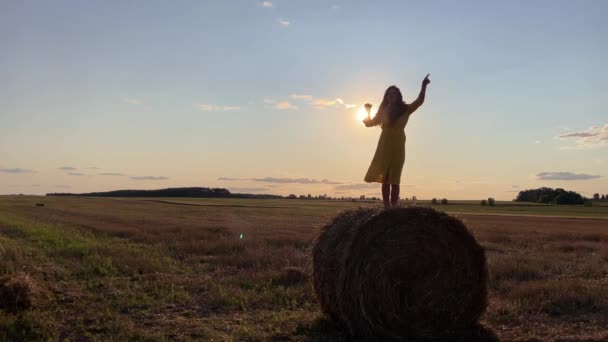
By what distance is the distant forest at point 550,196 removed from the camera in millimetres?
74562

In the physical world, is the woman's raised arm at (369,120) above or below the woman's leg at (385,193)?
above

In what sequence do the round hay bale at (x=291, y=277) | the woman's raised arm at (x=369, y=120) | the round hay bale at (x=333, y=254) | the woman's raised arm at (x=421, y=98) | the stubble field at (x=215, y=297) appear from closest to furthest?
the stubble field at (x=215, y=297)
the round hay bale at (x=333, y=254)
the woman's raised arm at (x=421, y=98)
the woman's raised arm at (x=369, y=120)
the round hay bale at (x=291, y=277)

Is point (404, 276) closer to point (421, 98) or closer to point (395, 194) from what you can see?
point (395, 194)

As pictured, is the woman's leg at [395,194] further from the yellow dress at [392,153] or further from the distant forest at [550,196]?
the distant forest at [550,196]

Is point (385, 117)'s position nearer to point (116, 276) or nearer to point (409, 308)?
point (409, 308)

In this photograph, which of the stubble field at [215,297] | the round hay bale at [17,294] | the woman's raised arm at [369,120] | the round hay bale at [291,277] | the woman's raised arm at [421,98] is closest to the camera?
the stubble field at [215,297]

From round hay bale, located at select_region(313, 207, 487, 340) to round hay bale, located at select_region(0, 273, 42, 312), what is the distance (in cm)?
360

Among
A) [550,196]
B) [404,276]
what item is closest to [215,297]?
[404,276]

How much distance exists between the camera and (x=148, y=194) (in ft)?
323

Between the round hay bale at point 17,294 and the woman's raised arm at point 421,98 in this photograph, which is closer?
the round hay bale at point 17,294

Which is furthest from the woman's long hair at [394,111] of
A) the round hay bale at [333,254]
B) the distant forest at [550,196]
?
the distant forest at [550,196]

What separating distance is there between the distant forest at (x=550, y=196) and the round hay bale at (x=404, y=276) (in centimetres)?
7474

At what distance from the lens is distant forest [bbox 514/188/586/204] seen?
74562 mm

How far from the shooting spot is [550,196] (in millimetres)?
78375
